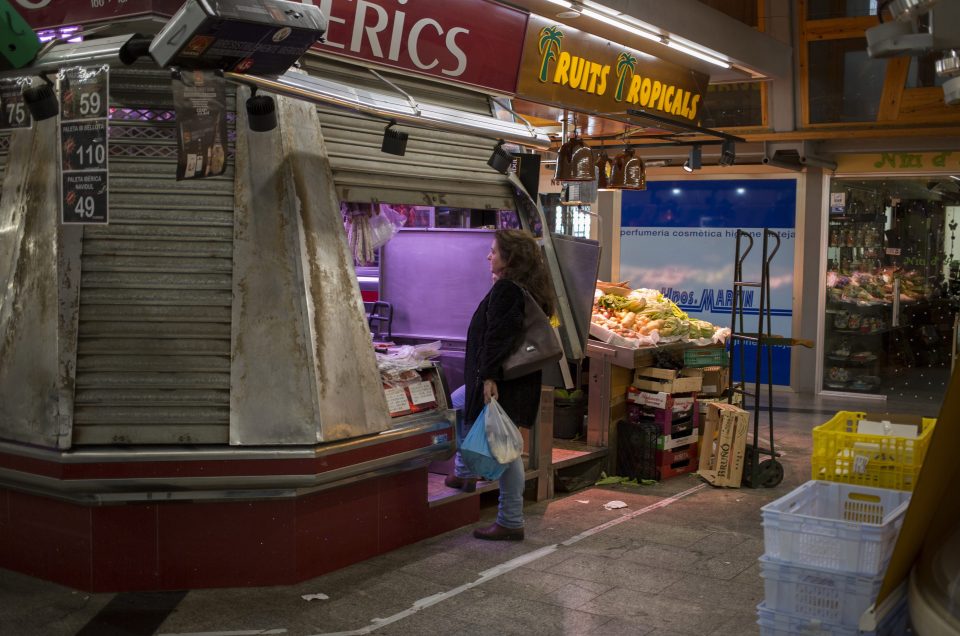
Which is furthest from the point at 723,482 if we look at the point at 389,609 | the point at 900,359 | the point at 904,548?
the point at 900,359

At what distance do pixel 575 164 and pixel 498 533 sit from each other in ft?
12.9

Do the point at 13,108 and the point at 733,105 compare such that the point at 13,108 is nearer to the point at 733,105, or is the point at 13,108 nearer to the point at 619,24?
the point at 619,24

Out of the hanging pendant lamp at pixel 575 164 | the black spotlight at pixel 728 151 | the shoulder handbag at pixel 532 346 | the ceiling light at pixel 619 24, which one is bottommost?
the shoulder handbag at pixel 532 346

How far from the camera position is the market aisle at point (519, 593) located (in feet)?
17.9

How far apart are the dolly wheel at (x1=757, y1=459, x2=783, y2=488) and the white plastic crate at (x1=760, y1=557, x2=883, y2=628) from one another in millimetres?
4999

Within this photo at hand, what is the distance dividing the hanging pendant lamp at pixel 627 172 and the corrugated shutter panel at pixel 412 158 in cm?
247

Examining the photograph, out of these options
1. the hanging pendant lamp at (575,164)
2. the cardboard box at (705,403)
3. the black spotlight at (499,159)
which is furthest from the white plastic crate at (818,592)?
the hanging pendant lamp at (575,164)

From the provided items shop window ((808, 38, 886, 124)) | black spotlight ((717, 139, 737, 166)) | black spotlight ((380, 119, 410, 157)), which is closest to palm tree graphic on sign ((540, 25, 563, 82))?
black spotlight ((380, 119, 410, 157))

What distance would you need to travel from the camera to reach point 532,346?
7.00m

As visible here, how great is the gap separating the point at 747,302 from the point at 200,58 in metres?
10.9

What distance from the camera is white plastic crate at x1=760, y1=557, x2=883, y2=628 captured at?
392cm

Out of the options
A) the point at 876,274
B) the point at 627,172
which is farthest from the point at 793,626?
the point at 876,274

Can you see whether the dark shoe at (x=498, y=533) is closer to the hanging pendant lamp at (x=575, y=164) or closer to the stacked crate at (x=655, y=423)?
the stacked crate at (x=655, y=423)

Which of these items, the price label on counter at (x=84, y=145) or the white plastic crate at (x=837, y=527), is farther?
the price label on counter at (x=84, y=145)
